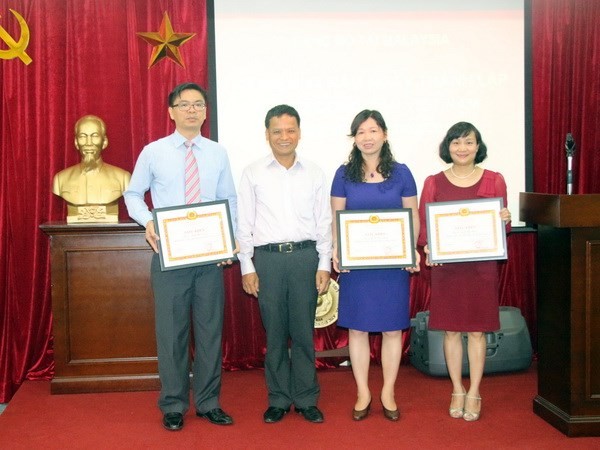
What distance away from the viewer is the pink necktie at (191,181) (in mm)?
2996

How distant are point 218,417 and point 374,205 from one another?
1232mm

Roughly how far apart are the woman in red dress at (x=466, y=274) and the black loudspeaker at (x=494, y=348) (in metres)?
0.75

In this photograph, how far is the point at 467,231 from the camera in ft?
9.60

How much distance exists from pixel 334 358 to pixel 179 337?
1483mm

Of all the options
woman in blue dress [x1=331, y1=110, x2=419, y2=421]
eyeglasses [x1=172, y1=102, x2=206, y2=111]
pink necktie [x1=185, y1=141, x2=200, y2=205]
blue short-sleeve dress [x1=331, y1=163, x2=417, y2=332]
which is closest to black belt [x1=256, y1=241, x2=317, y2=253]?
woman in blue dress [x1=331, y1=110, x2=419, y2=421]

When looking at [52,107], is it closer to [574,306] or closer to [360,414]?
[360,414]

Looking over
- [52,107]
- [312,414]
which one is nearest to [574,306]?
[312,414]

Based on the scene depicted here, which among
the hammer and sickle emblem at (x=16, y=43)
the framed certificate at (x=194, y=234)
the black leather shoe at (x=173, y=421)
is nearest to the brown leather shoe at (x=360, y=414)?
the black leather shoe at (x=173, y=421)

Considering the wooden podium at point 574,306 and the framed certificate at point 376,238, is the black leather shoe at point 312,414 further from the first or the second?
the wooden podium at point 574,306

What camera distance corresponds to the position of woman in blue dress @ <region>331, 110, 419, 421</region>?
2939mm

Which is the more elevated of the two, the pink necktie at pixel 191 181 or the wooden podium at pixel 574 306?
the pink necktie at pixel 191 181

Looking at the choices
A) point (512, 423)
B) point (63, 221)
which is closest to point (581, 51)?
point (512, 423)

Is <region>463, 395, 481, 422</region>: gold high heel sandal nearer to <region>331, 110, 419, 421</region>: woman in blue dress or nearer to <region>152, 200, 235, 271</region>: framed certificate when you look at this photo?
<region>331, 110, 419, 421</region>: woman in blue dress

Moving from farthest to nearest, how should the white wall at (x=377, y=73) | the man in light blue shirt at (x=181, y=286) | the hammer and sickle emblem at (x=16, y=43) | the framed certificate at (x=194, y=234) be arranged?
the white wall at (x=377, y=73) → the hammer and sickle emblem at (x=16, y=43) → the man in light blue shirt at (x=181, y=286) → the framed certificate at (x=194, y=234)
